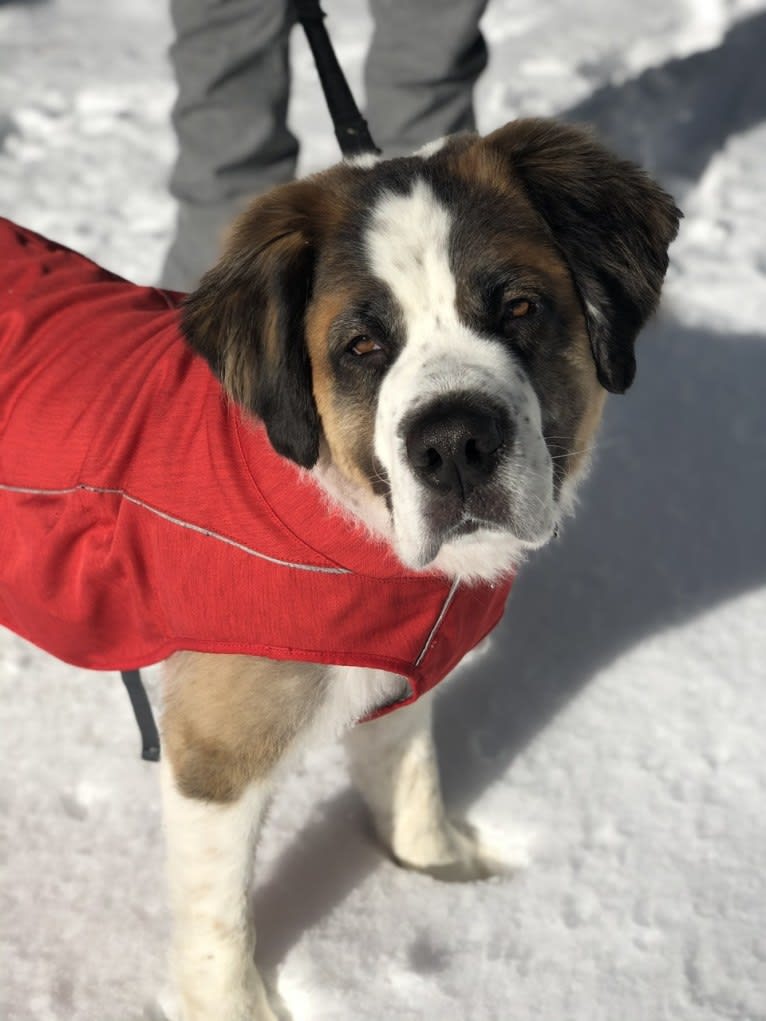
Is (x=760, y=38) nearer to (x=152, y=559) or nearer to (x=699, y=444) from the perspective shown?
(x=699, y=444)

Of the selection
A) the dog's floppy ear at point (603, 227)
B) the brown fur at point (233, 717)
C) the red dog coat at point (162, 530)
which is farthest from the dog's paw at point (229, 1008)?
the dog's floppy ear at point (603, 227)

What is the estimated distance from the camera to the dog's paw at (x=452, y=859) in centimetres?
306

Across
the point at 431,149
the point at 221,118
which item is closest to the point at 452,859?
the point at 431,149

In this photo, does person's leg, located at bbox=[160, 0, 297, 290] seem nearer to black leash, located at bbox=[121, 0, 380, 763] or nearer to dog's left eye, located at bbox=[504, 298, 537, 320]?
black leash, located at bbox=[121, 0, 380, 763]

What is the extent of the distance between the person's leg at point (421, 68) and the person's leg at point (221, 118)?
1.21 feet

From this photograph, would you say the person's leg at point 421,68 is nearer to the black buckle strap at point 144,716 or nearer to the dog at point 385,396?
the dog at point 385,396

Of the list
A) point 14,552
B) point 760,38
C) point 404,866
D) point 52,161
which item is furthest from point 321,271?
point 760,38

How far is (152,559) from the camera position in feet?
7.93

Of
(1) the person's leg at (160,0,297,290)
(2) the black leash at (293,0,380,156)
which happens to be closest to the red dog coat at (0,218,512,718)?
(2) the black leash at (293,0,380,156)

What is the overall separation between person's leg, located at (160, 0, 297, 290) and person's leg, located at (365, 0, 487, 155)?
37 centimetres

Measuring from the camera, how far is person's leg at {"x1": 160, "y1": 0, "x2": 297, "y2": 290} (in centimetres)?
419

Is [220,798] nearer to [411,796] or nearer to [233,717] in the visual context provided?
[233,717]

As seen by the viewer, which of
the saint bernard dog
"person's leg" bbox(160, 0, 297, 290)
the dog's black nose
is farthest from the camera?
"person's leg" bbox(160, 0, 297, 290)

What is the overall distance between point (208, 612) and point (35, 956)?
40.5 inches
